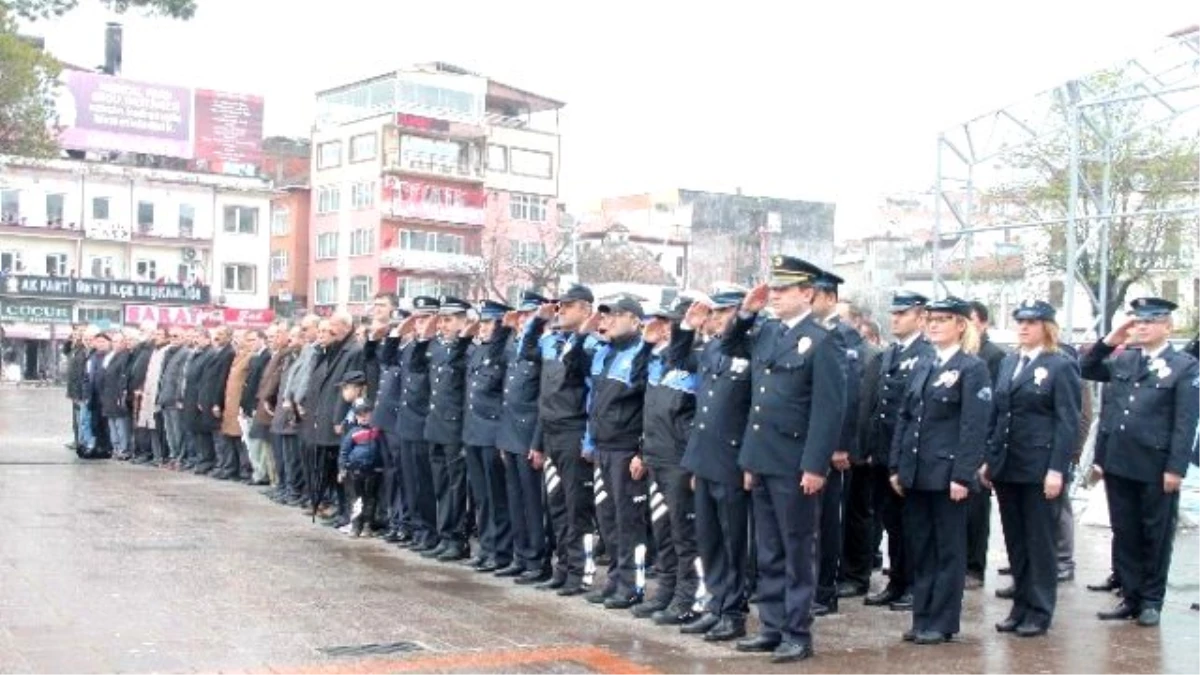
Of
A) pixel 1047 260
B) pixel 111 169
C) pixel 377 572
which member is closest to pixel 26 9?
pixel 377 572

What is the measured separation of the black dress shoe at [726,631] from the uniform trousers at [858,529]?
213 cm

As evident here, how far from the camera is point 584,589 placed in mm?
9742

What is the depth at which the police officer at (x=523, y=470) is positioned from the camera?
10.2 metres

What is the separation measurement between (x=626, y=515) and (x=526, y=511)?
1.28 metres

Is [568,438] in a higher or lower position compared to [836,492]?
higher

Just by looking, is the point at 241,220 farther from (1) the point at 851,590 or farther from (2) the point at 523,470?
(1) the point at 851,590

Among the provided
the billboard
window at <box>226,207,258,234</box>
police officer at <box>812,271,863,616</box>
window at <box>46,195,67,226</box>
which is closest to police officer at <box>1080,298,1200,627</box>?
police officer at <box>812,271,863,616</box>

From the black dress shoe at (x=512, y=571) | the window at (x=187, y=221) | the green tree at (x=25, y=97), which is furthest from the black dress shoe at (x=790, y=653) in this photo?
the window at (x=187, y=221)

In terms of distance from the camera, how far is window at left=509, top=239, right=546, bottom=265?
69938 millimetres

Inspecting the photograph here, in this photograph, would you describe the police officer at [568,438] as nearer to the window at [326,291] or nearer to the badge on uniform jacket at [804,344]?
the badge on uniform jacket at [804,344]

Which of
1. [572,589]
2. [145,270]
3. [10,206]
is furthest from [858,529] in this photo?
[145,270]

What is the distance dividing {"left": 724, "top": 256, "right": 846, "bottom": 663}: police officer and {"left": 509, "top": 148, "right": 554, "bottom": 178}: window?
6385 cm

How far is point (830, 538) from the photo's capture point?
9.60 metres

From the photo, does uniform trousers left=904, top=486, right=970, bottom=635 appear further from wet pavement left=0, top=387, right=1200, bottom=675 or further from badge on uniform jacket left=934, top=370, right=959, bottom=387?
badge on uniform jacket left=934, top=370, right=959, bottom=387
